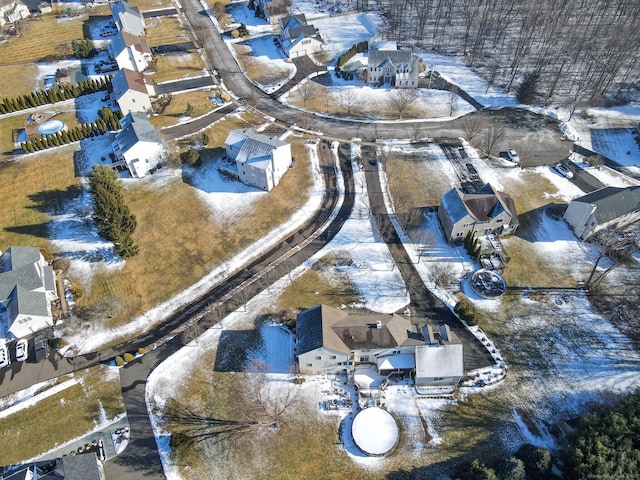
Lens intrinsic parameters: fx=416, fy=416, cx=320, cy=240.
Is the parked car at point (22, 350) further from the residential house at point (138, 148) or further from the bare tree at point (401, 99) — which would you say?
the bare tree at point (401, 99)

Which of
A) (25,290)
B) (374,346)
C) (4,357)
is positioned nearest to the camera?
(374,346)

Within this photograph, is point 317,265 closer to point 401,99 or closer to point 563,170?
point 401,99

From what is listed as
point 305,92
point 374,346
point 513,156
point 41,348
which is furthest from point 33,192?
point 513,156

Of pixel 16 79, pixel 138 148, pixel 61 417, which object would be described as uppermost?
pixel 138 148

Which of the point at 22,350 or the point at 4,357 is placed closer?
the point at 4,357

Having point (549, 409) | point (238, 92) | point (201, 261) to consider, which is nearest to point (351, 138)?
point (238, 92)

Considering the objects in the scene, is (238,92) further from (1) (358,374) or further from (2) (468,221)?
(1) (358,374)
